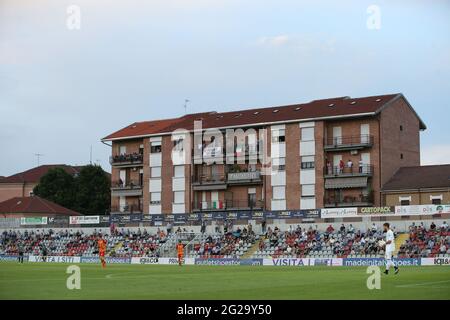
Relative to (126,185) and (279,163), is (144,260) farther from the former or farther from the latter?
(126,185)

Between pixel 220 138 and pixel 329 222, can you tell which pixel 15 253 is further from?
pixel 329 222

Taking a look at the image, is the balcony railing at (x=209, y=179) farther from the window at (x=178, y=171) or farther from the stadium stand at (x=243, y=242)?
the stadium stand at (x=243, y=242)

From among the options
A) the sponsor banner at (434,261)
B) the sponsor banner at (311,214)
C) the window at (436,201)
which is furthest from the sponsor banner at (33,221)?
the sponsor banner at (434,261)

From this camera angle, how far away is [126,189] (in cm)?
9200

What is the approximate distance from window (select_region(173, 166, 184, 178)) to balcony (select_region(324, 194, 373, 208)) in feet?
60.7

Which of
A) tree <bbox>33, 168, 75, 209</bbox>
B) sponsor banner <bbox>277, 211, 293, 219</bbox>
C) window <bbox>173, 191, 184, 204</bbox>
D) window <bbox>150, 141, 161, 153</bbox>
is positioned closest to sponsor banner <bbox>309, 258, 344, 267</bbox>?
sponsor banner <bbox>277, 211, 293, 219</bbox>

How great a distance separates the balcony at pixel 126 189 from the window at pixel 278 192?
60.6 feet

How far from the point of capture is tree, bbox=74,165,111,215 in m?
118

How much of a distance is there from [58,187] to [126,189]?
32.1 metres

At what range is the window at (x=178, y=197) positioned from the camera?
286 feet

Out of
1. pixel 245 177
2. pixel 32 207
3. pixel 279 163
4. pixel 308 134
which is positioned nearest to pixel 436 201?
pixel 308 134

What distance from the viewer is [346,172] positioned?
249ft

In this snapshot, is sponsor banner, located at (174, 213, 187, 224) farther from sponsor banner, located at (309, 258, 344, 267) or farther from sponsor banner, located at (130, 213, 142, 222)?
sponsor banner, located at (309, 258, 344, 267)
